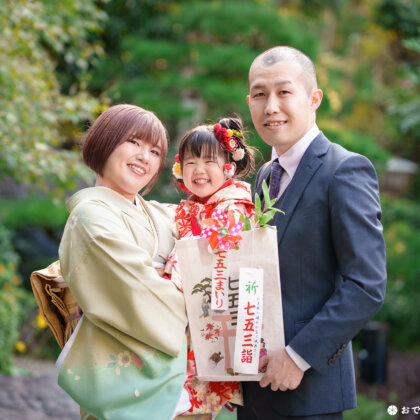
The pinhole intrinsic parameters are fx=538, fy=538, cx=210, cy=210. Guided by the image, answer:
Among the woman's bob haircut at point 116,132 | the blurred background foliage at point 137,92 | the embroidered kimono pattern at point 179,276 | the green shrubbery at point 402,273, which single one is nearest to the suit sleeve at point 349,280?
the embroidered kimono pattern at point 179,276

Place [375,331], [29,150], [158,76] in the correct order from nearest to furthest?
[29,150] < [375,331] < [158,76]

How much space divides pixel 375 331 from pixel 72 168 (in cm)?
470

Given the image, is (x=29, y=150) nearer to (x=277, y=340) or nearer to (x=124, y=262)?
(x=124, y=262)

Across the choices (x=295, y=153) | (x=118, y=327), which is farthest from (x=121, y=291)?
(x=295, y=153)

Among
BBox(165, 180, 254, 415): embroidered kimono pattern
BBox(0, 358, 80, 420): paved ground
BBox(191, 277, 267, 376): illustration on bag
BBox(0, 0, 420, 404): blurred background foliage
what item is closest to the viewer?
BBox(191, 277, 267, 376): illustration on bag

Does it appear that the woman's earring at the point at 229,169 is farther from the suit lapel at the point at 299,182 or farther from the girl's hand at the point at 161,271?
the girl's hand at the point at 161,271

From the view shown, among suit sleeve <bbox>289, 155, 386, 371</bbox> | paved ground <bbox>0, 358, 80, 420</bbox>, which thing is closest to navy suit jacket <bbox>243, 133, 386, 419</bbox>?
suit sleeve <bbox>289, 155, 386, 371</bbox>

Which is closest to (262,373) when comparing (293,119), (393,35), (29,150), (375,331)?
(293,119)

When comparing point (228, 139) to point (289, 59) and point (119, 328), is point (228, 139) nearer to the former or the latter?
point (289, 59)

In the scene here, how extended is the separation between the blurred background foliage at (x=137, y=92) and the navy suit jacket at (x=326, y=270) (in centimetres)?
162

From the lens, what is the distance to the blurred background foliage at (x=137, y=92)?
4.48 m

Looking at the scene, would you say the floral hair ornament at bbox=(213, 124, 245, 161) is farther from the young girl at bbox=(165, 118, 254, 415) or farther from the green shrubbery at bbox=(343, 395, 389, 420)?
the green shrubbery at bbox=(343, 395, 389, 420)

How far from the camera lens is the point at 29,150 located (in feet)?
14.5

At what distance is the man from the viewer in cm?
203
